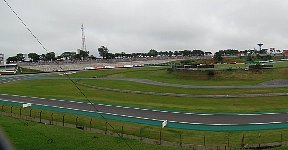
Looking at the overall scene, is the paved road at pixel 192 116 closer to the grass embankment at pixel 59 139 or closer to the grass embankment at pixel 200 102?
the grass embankment at pixel 200 102

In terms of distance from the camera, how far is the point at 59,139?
951 inches

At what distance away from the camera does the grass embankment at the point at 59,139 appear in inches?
877

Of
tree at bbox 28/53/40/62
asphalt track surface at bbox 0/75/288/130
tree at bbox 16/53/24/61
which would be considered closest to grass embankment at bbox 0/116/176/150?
asphalt track surface at bbox 0/75/288/130

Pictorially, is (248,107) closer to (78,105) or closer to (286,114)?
(286,114)

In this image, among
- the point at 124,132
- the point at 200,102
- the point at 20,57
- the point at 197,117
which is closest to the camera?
the point at 124,132

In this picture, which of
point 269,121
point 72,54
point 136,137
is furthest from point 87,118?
point 72,54

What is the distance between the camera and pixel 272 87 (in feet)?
167

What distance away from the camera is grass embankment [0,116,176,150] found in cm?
2227

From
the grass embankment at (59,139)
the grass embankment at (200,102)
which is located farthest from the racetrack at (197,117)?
the grass embankment at (59,139)

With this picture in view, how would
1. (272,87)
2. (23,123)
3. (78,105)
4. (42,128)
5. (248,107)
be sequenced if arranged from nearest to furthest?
(42,128) < (23,123) < (248,107) < (78,105) < (272,87)

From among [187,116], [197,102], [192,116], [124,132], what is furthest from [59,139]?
[197,102]

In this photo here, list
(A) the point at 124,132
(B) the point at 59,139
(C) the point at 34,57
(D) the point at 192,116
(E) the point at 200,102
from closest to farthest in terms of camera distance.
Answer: (B) the point at 59,139 → (A) the point at 124,132 → (D) the point at 192,116 → (E) the point at 200,102 → (C) the point at 34,57

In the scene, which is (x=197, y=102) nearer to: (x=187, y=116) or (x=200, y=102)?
(x=200, y=102)

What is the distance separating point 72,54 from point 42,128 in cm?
16828
